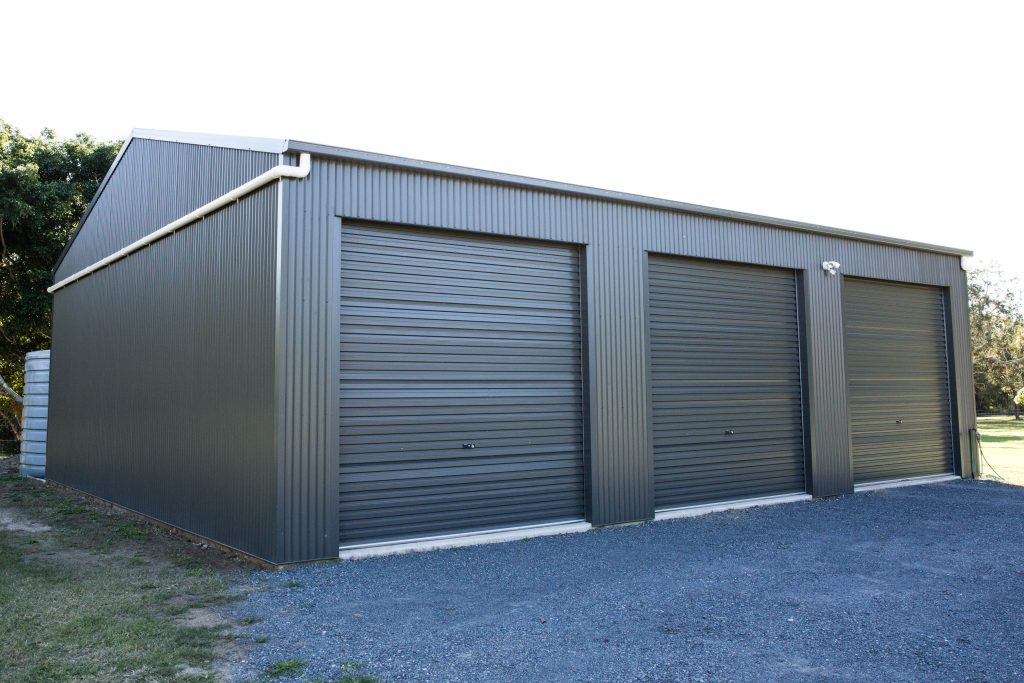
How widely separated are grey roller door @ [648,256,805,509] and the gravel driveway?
1.52m

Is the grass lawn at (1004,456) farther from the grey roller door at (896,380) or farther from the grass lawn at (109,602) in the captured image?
the grass lawn at (109,602)

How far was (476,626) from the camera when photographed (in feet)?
16.3

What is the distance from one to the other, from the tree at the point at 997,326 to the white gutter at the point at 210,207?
1369 inches

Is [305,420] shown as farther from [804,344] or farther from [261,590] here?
[804,344]

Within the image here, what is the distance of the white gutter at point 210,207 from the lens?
691 cm

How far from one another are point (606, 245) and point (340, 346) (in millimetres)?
3466

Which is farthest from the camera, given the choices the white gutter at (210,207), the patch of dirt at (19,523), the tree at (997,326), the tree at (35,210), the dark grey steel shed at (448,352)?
the tree at (997,326)

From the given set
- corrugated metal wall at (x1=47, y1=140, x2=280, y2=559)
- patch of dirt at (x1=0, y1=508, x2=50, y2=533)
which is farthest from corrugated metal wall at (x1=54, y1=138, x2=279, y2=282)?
patch of dirt at (x1=0, y1=508, x2=50, y2=533)

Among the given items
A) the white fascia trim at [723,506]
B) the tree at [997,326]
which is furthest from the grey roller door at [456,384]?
the tree at [997,326]

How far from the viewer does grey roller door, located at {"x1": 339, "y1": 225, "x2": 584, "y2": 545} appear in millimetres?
7422

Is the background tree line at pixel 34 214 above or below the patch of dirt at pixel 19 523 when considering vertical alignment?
above

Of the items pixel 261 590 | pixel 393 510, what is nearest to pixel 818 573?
pixel 393 510

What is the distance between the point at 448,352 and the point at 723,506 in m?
4.33

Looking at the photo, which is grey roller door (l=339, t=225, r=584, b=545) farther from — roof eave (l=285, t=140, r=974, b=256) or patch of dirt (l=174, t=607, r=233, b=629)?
patch of dirt (l=174, t=607, r=233, b=629)
